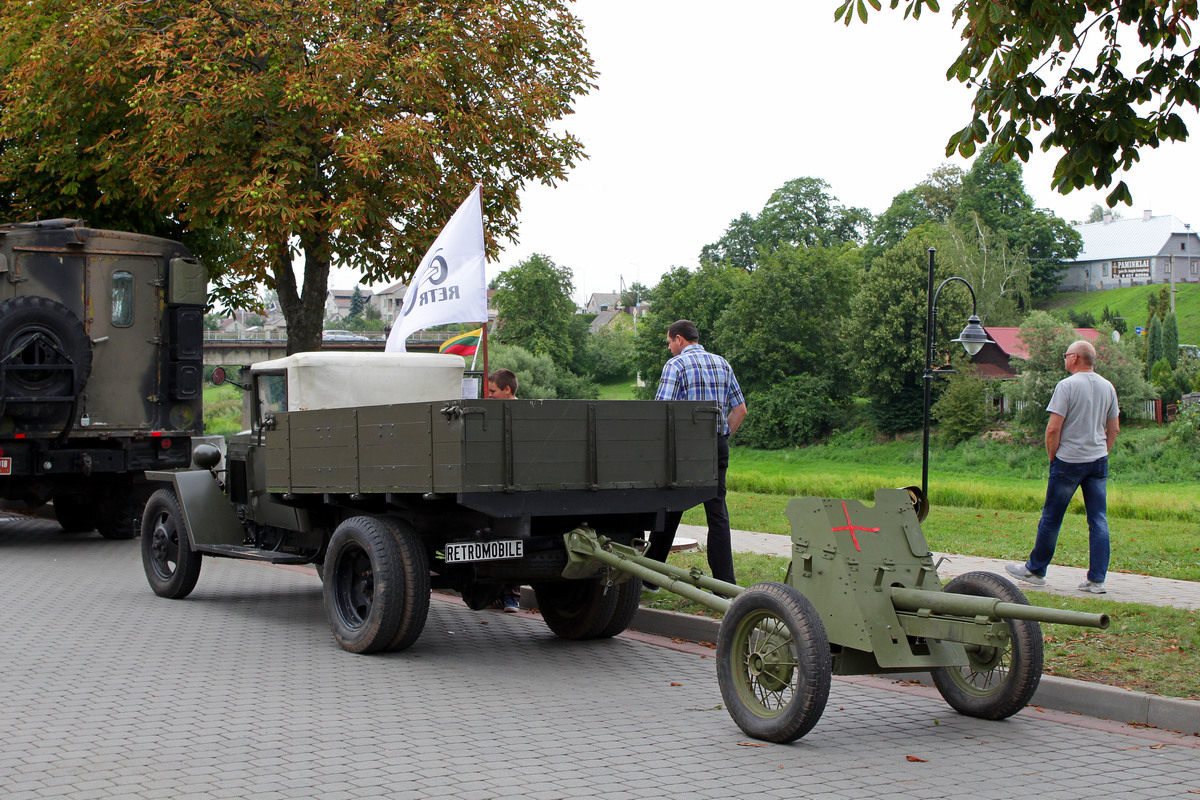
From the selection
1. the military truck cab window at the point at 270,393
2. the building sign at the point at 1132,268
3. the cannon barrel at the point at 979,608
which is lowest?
the cannon barrel at the point at 979,608

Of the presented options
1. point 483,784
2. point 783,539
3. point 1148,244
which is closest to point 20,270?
point 783,539

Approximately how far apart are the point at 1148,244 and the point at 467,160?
11586cm

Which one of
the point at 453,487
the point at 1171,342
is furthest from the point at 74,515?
the point at 1171,342

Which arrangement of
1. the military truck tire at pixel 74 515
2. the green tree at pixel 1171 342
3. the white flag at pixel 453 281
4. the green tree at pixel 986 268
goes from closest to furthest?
the white flag at pixel 453 281
the military truck tire at pixel 74 515
the green tree at pixel 1171 342
the green tree at pixel 986 268

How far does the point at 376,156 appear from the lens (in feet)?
48.5

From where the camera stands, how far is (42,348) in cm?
1358

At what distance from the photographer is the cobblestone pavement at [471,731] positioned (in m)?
4.88

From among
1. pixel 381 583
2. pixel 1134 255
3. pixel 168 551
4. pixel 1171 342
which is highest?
pixel 1134 255

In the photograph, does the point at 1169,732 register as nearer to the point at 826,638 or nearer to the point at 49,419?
the point at 826,638

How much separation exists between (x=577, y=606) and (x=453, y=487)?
2.10 metres

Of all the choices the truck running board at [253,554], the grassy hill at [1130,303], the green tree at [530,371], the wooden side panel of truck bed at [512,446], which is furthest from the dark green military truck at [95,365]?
the grassy hill at [1130,303]

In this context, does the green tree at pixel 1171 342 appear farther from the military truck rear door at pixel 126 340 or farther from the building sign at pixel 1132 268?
the military truck rear door at pixel 126 340

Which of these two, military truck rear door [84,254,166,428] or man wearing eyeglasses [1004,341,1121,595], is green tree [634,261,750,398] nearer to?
military truck rear door [84,254,166,428]

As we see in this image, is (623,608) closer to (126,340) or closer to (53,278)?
(126,340)
